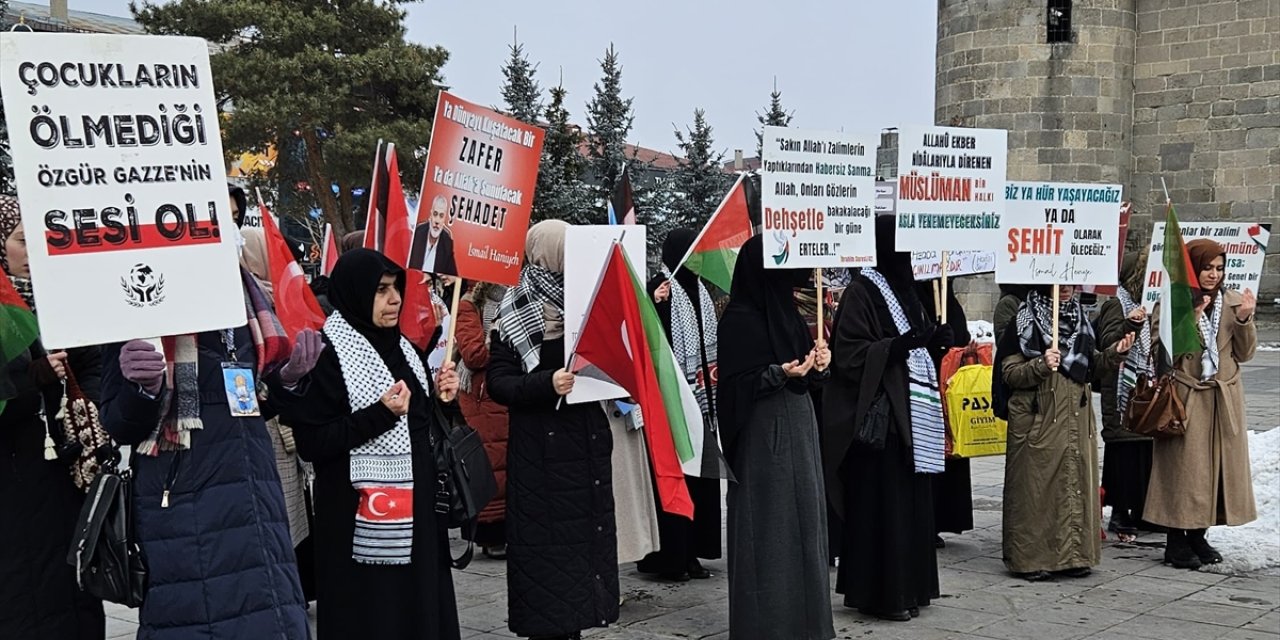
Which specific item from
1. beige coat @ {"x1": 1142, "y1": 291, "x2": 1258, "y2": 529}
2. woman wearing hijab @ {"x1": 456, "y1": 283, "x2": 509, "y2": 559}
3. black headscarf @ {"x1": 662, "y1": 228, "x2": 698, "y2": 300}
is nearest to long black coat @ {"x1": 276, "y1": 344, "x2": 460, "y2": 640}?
woman wearing hijab @ {"x1": 456, "y1": 283, "x2": 509, "y2": 559}

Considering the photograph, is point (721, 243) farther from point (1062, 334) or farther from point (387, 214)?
point (387, 214)

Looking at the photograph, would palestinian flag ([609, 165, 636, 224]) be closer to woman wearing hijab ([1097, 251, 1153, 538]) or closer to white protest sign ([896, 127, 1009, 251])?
white protest sign ([896, 127, 1009, 251])

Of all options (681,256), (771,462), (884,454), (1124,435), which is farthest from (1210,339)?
(771,462)

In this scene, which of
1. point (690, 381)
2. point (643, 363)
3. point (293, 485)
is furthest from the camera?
point (690, 381)

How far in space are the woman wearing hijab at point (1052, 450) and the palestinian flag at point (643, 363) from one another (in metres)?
2.94

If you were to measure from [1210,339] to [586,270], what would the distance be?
418 cm

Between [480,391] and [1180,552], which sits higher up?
[480,391]

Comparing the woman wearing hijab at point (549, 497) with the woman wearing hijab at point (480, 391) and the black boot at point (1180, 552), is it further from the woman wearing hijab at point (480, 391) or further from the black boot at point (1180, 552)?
the black boot at point (1180, 552)

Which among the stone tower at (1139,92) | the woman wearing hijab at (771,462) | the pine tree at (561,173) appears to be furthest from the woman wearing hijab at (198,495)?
the stone tower at (1139,92)

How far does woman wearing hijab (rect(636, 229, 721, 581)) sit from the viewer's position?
7.48 meters

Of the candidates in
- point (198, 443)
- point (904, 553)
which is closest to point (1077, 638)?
point (904, 553)

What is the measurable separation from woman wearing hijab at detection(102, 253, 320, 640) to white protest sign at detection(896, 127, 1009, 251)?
3.61 m

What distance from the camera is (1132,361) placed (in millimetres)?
8062

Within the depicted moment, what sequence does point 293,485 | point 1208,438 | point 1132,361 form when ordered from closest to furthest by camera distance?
point 293,485 < point 1208,438 < point 1132,361
